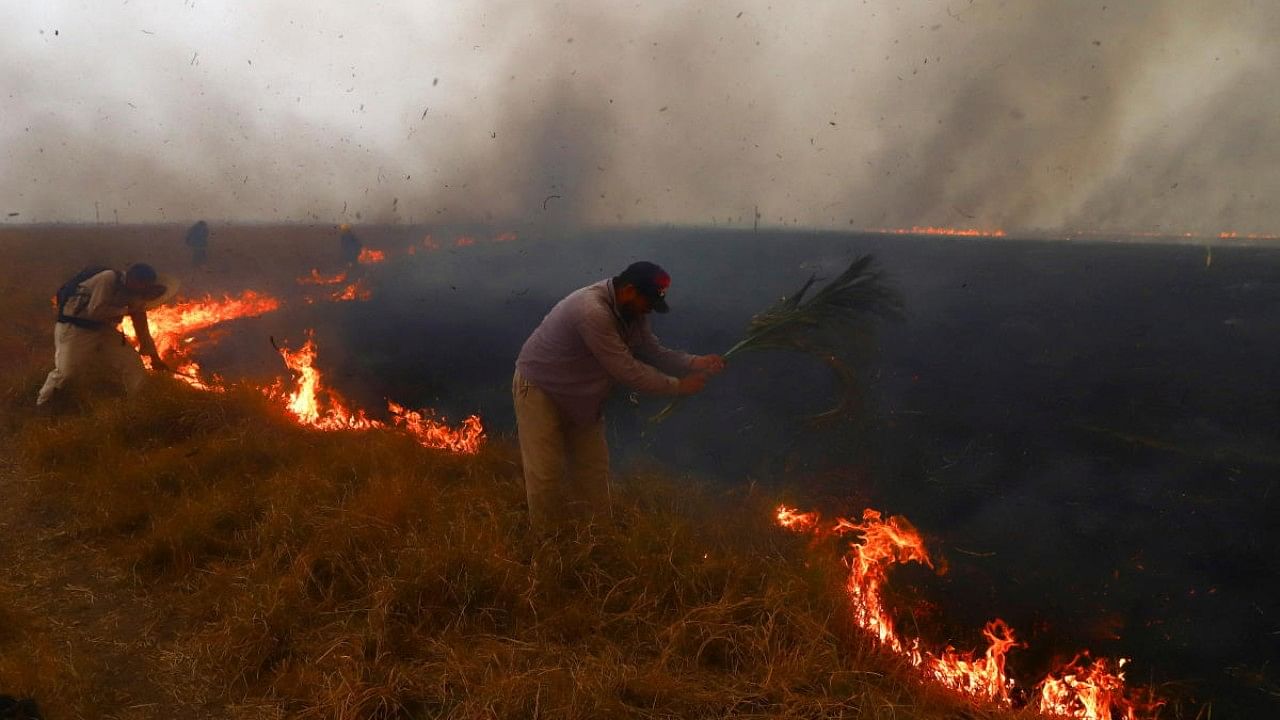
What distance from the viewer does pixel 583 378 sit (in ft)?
14.9

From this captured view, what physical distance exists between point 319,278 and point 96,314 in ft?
77.3

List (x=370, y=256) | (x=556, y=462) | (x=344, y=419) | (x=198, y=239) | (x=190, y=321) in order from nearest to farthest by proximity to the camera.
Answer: (x=556, y=462) < (x=344, y=419) < (x=190, y=321) < (x=198, y=239) < (x=370, y=256)

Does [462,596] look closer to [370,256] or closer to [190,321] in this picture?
[190,321]

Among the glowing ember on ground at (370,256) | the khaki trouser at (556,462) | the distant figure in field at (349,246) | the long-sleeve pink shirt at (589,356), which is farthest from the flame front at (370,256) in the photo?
the long-sleeve pink shirt at (589,356)

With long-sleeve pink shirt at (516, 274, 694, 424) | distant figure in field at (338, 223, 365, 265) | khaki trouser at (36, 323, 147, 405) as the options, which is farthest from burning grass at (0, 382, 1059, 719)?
distant figure in field at (338, 223, 365, 265)

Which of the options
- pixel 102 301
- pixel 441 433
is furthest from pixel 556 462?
Result: pixel 102 301

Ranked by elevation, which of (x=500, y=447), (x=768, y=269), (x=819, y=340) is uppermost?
(x=768, y=269)

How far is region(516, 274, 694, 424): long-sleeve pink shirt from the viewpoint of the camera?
429 cm

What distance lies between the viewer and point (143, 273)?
7.60 meters

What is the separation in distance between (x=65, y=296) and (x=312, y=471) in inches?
188

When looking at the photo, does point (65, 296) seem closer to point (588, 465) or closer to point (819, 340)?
point (588, 465)

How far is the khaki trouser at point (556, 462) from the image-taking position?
4.61 m

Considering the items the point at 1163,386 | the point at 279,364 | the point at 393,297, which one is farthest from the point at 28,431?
the point at 1163,386

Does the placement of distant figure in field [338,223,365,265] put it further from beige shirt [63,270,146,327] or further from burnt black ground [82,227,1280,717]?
beige shirt [63,270,146,327]
